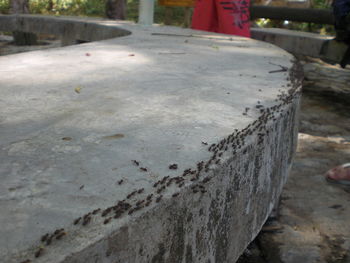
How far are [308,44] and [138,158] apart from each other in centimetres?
482

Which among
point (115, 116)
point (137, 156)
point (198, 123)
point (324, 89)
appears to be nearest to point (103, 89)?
point (115, 116)

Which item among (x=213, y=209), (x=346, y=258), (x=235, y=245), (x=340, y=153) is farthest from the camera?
(x=340, y=153)

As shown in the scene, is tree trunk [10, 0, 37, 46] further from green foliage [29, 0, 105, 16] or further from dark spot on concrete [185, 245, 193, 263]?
dark spot on concrete [185, 245, 193, 263]

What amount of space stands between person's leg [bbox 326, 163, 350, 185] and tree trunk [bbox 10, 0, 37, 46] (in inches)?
290

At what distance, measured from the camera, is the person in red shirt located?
213 inches

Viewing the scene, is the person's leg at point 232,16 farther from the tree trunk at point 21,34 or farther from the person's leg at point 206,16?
the tree trunk at point 21,34

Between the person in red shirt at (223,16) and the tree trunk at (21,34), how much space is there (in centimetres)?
449

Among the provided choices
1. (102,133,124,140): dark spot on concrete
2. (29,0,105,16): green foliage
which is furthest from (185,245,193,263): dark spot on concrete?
(29,0,105,16): green foliage

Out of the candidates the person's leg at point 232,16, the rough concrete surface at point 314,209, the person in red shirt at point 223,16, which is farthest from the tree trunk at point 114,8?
→ the rough concrete surface at point 314,209

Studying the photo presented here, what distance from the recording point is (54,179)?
1062 millimetres

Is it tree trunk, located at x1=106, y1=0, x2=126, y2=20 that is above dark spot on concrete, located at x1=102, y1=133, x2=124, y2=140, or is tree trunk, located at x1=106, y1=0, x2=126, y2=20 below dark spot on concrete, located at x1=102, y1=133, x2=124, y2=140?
above

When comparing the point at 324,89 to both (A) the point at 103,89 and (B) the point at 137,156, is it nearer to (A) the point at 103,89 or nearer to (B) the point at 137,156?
(A) the point at 103,89

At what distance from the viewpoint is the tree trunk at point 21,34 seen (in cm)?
876

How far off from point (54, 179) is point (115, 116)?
518mm
